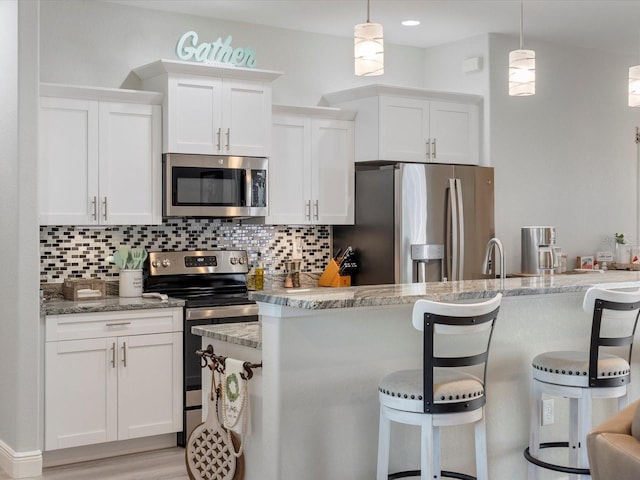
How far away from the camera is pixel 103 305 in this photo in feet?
15.9

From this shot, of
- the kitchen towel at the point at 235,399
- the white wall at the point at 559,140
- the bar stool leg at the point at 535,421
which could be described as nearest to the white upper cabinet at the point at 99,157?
the kitchen towel at the point at 235,399

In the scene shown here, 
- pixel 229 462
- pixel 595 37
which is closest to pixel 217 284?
pixel 229 462

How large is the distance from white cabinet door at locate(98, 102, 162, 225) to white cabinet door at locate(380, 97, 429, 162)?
1.58 meters

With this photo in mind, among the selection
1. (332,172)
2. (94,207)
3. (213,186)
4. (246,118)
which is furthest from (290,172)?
(94,207)

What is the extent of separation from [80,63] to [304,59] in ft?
5.44

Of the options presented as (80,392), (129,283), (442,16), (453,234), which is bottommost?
(80,392)

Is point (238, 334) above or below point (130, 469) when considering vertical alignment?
above

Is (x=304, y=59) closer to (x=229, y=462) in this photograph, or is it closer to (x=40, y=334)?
(x=40, y=334)

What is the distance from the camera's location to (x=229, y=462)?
11.5ft

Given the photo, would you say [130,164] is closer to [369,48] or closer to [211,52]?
[211,52]

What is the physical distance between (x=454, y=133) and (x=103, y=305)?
2.88m

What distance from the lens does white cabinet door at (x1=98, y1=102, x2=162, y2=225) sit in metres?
5.16

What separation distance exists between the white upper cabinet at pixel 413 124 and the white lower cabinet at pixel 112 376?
6.29 ft

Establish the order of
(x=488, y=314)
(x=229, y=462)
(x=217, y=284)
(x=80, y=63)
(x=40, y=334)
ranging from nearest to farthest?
(x=488, y=314)
(x=229, y=462)
(x=40, y=334)
(x=80, y=63)
(x=217, y=284)
